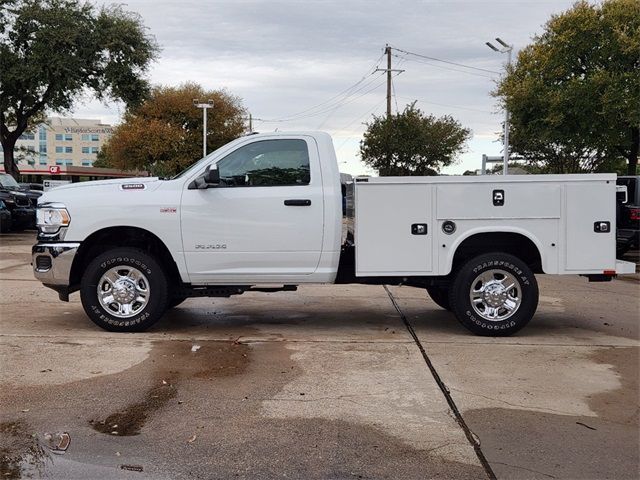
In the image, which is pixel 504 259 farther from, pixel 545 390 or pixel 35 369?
pixel 35 369

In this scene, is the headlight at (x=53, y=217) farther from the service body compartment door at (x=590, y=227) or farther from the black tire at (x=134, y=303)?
the service body compartment door at (x=590, y=227)

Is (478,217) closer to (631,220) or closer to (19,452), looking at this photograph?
(19,452)

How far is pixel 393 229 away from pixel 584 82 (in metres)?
16.5

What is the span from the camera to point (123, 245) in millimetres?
7234

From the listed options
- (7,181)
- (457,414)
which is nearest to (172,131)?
(7,181)

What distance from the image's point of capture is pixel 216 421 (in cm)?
452

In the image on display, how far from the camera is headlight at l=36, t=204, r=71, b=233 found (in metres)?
6.87

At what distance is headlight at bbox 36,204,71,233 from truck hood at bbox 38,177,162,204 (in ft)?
0.29

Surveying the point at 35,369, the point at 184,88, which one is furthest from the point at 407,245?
the point at 184,88

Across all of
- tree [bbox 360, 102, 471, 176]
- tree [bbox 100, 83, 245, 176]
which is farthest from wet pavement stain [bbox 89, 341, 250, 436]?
tree [bbox 100, 83, 245, 176]

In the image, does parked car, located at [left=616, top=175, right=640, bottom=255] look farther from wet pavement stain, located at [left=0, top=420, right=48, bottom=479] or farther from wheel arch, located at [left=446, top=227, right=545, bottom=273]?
wet pavement stain, located at [left=0, top=420, right=48, bottom=479]

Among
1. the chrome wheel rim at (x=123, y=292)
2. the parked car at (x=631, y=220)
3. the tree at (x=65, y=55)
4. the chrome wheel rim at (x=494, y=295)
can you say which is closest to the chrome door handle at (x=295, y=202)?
the chrome wheel rim at (x=123, y=292)

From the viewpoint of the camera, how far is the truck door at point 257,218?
687 centimetres

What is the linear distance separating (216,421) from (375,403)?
46.7 inches
